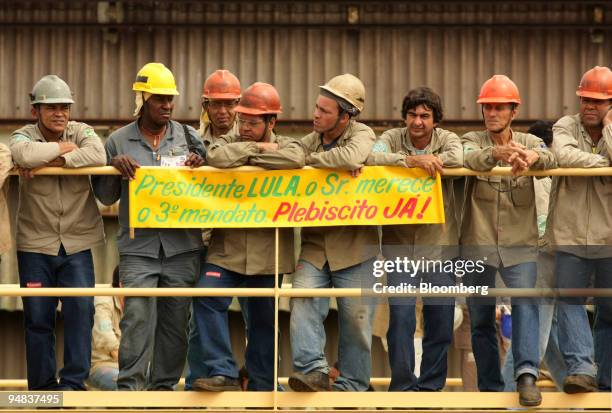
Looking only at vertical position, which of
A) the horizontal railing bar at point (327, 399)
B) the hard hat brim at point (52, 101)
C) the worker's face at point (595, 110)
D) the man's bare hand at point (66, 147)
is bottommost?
the horizontal railing bar at point (327, 399)

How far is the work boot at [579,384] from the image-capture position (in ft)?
32.8

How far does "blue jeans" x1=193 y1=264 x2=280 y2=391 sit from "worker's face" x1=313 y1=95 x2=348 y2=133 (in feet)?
3.79

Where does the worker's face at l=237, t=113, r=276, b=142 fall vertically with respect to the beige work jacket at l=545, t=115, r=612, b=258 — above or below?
above

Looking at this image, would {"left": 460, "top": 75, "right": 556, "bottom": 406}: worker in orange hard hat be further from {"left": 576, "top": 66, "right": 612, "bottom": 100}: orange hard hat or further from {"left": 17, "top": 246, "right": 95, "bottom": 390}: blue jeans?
{"left": 17, "top": 246, "right": 95, "bottom": 390}: blue jeans

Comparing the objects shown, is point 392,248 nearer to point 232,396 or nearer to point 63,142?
point 232,396

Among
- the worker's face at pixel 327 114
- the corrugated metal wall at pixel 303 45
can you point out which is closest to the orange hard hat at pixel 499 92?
the worker's face at pixel 327 114

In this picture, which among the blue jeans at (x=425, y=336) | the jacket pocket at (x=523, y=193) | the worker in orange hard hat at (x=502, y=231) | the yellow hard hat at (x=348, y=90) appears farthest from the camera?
the yellow hard hat at (x=348, y=90)

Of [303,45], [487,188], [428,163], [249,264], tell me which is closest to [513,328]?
[487,188]

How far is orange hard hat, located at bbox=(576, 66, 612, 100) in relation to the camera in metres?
10.4

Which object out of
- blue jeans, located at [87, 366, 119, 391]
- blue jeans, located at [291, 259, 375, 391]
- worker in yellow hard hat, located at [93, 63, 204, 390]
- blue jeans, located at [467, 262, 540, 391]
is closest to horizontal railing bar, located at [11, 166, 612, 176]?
worker in yellow hard hat, located at [93, 63, 204, 390]

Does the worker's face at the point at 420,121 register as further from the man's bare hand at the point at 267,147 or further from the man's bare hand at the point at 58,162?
the man's bare hand at the point at 58,162

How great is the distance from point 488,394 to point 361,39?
744 centimetres

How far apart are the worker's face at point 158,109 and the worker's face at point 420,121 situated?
1775 mm

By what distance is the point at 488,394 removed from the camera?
10.1 m
